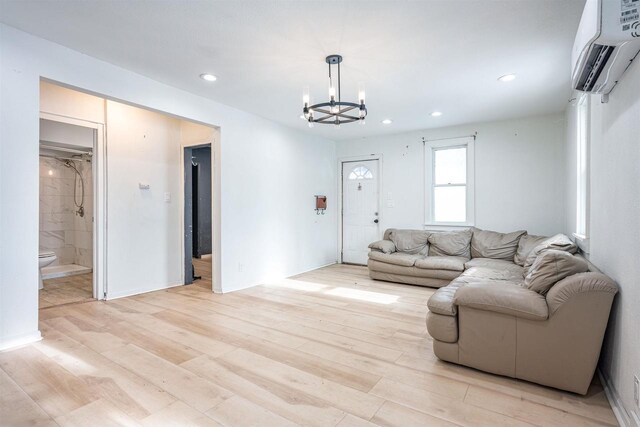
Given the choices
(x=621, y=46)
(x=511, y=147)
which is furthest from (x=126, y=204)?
(x=511, y=147)

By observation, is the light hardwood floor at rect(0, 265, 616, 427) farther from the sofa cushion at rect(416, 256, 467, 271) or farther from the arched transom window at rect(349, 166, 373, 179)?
the arched transom window at rect(349, 166, 373, 179)

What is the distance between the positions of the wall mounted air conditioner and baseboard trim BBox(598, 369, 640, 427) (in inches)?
70.4

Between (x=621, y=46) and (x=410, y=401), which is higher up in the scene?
(x=621, y=46)

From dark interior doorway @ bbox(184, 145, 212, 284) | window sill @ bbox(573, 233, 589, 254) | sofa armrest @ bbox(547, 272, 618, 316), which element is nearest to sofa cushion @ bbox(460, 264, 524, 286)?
window sill @ bbox(573, 233, 589, 254)

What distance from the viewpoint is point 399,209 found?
6.08 meters

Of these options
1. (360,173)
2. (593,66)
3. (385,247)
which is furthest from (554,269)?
(360,173)

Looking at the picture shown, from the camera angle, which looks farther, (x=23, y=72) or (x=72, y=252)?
(x=72, y=252)

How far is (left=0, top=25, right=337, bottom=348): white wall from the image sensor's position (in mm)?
2600

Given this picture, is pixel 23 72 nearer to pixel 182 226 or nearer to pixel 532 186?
pixel 182 226

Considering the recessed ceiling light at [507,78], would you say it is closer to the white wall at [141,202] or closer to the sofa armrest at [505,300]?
the sofa armrest at [505,300]

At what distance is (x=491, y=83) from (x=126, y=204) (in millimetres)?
4741

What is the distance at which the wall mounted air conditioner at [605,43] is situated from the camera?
58.4 inches

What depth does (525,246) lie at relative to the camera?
4422mm

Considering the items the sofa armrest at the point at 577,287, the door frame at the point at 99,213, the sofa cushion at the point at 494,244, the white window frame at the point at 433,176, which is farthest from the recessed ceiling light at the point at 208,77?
the sofa cushion at the point at 494,244
